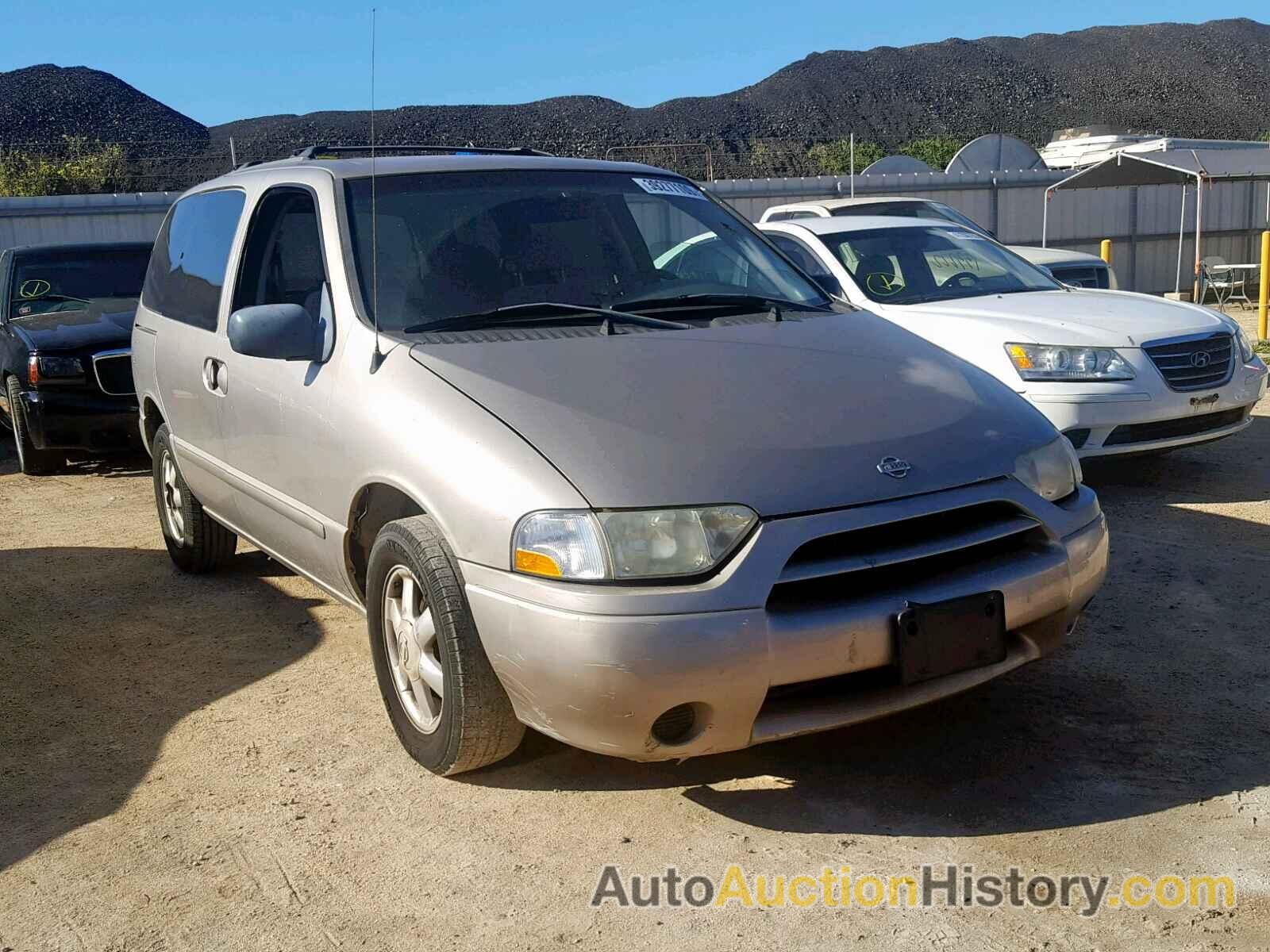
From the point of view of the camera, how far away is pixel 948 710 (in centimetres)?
387

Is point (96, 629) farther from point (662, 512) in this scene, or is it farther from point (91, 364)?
point (91, 364)

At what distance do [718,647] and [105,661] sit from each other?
296cm

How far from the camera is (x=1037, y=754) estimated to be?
354 centimetres

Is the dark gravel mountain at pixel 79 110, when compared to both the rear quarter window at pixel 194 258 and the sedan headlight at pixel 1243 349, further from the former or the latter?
the sedan headlight at pixel 1243 349

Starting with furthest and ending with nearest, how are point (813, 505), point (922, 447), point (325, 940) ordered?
point (922, 447) → point (813, 505) → point (325, 940)

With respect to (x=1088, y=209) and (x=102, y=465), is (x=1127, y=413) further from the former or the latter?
(x=1088, y=209)

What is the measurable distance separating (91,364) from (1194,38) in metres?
111

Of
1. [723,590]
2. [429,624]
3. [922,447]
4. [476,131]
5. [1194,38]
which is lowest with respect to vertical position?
[429,624]

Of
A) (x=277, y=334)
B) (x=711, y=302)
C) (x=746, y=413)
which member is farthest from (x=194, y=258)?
(x=746, y=413)

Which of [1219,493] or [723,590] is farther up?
[723,590]

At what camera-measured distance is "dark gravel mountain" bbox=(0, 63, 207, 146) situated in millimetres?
65688

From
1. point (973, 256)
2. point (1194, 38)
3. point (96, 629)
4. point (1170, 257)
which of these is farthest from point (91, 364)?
point (1194, 38)

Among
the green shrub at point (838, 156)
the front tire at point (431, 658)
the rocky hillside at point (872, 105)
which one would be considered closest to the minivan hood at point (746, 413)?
the front tire at point (431, 658)

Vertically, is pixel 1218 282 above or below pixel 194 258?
below
